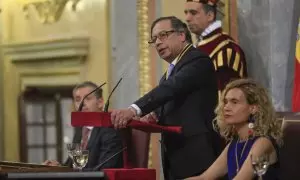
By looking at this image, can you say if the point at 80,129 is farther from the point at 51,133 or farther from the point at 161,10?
the point at 51,133

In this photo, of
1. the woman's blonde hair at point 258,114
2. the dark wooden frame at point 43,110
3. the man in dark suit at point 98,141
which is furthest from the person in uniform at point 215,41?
the dark wooden frame at point 43,110

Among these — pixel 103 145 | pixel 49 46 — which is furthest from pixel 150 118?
pixel 49 46

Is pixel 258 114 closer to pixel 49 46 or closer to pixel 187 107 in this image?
pixel 187 107

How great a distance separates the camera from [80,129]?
232 inches

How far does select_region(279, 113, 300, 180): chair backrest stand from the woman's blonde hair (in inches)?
8.4

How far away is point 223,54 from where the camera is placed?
5.70 meters

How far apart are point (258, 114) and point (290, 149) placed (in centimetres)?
33

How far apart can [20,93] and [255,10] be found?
3.06 metres

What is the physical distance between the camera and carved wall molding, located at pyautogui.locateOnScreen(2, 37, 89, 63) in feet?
25.4

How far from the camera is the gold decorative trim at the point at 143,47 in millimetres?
6805

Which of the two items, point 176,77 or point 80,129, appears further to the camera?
point 80,129

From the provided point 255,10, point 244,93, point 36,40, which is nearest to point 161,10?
point 255,10

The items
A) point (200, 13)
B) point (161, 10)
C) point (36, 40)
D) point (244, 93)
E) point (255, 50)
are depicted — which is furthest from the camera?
point (36, 40)

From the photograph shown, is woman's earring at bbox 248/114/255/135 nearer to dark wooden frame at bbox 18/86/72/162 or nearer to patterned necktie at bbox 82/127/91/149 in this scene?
patterned necktie at bbox 82/127/91/149
